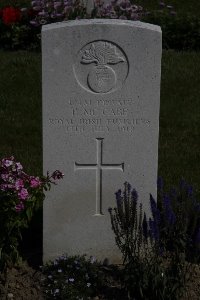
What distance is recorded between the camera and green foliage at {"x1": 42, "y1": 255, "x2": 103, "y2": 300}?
5137 mm

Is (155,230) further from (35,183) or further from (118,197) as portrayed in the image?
(35,183)

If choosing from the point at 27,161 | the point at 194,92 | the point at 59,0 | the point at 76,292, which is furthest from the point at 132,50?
the point at 59,0

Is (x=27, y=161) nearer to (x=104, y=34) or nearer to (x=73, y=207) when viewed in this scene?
(x=73, y=207)

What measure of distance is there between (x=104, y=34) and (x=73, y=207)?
3.92 feet

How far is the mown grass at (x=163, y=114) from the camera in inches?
303

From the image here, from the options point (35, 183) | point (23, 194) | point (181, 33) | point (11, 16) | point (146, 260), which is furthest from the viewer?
point (181, 33)

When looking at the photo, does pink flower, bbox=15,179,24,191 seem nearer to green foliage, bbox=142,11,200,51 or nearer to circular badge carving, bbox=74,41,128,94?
Answer: circular badge carving, bbox=74,41,128,94

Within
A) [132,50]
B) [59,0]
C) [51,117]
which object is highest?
[59,0]

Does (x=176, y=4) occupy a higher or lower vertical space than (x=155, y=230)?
higher

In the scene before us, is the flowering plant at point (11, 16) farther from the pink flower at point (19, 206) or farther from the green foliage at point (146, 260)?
the pink flower at point (19, 206)

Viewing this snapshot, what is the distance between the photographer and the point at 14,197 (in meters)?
4.93

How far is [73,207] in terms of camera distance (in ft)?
17.9

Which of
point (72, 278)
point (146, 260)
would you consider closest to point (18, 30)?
point (72, 278)

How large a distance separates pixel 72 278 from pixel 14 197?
708 millimetres
